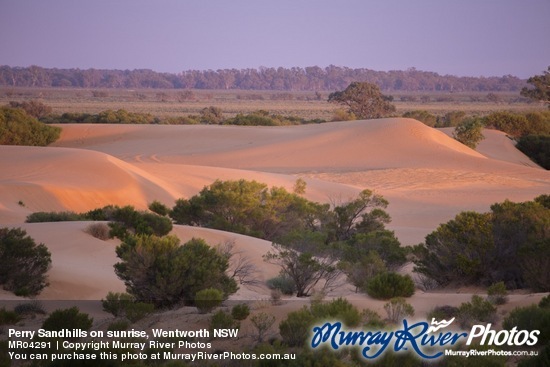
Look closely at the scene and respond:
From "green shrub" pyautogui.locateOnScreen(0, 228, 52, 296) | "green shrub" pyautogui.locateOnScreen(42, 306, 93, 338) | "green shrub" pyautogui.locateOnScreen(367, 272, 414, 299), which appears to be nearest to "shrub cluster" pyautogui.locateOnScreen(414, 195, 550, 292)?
"green shrub" pyautogui.locateOnScreen(367, 272, 414, 299)

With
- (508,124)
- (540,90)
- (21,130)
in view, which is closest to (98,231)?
(21,130)

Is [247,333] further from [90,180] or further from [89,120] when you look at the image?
[89,120]

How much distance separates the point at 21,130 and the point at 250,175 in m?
18.8

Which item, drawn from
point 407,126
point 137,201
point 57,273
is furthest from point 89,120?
point 57,273

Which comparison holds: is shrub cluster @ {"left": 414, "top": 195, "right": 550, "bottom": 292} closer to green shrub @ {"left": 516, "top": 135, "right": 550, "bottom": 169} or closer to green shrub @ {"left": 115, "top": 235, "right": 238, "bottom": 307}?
green shrub @ {"left": 115, "top": 235, "right": 238, "bottom": 307}

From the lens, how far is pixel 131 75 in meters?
197

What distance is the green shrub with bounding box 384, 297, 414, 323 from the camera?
7.47 metres

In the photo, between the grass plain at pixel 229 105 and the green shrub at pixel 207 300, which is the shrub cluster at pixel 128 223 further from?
the grass plain at pixel 229 105

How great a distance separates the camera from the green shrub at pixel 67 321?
7.68 meters

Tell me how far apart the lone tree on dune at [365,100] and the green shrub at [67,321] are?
2473 inches

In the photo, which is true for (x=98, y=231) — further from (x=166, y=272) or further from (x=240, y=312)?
(x=240, y=312)

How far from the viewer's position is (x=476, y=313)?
7.37 metres

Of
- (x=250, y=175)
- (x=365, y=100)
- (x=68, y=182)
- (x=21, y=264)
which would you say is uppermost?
(x=365, y=100)

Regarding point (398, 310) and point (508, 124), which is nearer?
point (398, 310)
